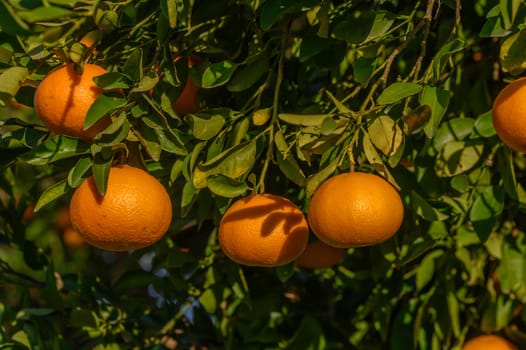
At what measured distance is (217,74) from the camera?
148 cm

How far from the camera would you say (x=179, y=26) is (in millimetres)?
1492

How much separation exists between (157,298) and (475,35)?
1.07 m

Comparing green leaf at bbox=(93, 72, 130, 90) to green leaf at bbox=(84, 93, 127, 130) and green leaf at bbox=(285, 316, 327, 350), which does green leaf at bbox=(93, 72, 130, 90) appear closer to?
green leaf at bbox=(84, 93, 127, 130)

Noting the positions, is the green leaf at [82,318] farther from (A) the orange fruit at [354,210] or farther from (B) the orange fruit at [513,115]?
(B) the orange fruit at [513,115]

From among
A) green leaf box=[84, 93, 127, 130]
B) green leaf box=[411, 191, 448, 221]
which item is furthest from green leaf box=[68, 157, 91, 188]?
green leaf box=[411, 191, 448, 221]

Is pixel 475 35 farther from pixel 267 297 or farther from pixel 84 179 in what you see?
pixel 84 179

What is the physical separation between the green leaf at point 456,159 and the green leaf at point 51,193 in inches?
27.3

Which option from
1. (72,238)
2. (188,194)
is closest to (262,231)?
(188,194)

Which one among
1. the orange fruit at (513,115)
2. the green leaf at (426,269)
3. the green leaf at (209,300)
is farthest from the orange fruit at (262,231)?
the green leaf at (209,300)

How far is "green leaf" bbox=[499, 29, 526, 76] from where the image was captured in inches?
51.2

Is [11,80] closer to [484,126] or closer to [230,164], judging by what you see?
[230,164]

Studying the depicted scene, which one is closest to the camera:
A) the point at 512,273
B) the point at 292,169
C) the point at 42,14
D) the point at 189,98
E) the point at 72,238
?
the point at 42,14

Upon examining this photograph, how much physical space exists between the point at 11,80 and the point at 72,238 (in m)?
1.51

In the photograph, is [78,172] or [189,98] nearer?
[78,172]
